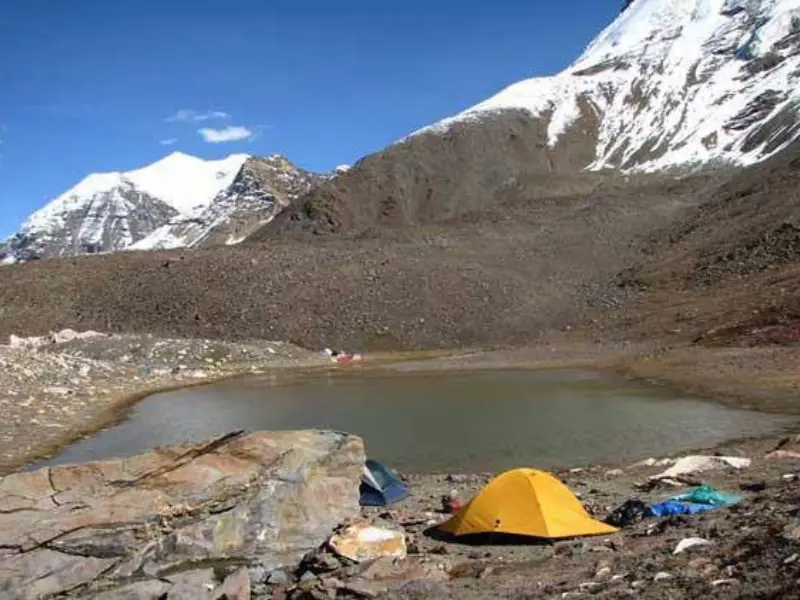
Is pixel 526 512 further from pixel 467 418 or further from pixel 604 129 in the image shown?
pixel 604 129

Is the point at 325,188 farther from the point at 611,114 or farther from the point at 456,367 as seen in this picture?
the point at 456,367

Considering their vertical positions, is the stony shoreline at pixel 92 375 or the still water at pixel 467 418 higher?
the stony shoreline at pixel 92 375

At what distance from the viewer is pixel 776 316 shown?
47.1m

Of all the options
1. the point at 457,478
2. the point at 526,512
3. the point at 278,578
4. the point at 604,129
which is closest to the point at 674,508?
the point at 526,512

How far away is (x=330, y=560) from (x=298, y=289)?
60.3 m

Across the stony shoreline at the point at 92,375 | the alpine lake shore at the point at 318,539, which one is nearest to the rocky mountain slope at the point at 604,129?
the stony shoreline at the point at 92,375

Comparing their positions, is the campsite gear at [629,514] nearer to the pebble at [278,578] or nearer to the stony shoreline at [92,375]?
the pebble at [278,578]

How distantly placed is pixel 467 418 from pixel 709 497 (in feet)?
50.9

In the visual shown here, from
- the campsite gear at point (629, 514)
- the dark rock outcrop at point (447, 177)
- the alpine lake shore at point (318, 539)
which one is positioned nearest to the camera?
the alpine lake shore at point (318, 539)

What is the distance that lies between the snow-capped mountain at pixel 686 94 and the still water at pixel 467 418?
91.0m

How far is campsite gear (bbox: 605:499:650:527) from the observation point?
14.4 m

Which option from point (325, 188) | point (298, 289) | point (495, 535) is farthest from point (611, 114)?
point (495, 535)

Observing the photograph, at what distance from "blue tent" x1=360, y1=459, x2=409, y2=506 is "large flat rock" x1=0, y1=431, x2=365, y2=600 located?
3.36m

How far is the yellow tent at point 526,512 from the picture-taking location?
13977 millimetres
